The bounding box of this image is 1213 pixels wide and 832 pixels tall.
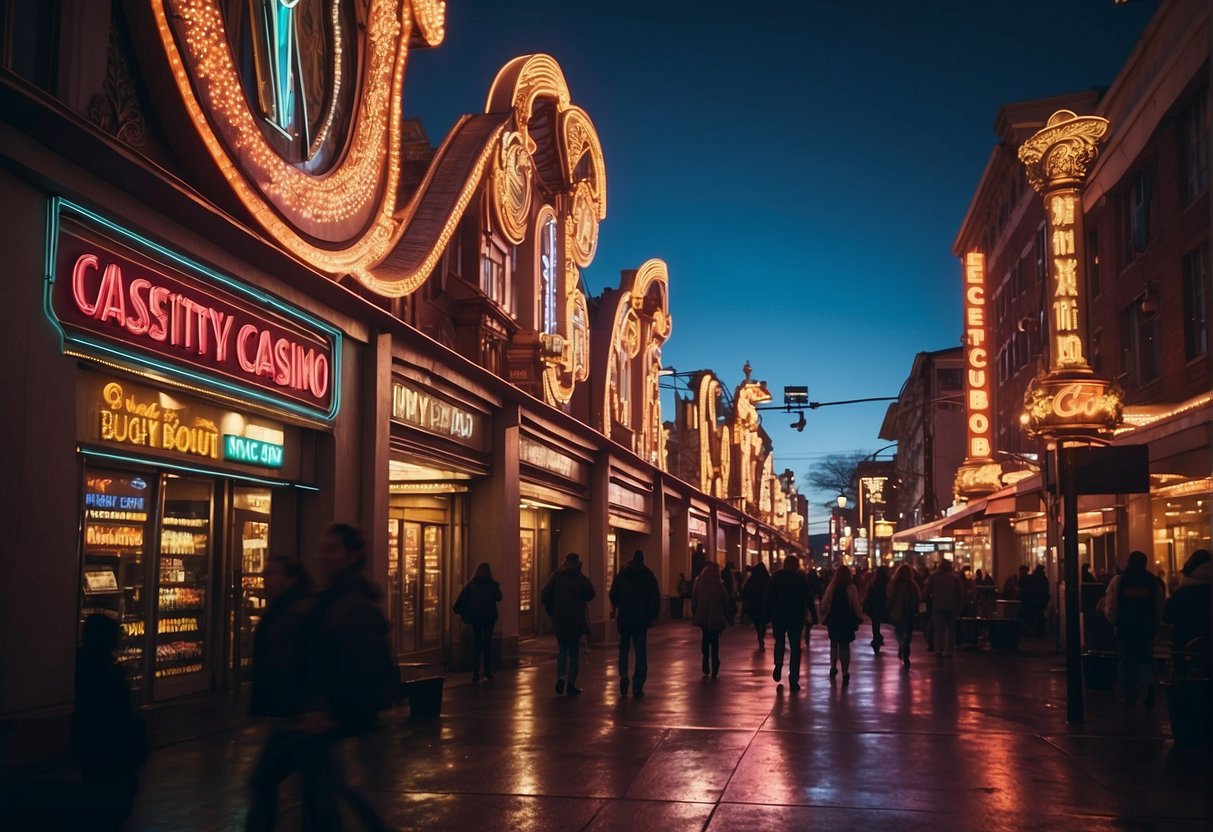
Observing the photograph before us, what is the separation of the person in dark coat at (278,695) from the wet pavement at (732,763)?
170 cm

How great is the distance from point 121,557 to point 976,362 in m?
33.9

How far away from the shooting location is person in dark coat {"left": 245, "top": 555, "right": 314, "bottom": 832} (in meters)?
6.15

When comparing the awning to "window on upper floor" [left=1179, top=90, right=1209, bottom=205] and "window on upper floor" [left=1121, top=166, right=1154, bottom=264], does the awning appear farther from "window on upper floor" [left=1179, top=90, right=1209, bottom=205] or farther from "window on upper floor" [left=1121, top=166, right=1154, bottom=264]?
"window on upper floor" [left=1179, top=90, right=1209, bottom=205]

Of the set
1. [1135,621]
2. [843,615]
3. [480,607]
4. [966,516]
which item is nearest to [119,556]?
[480,607]

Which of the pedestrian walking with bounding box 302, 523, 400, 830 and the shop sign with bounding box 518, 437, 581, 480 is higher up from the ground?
the shop sign with bounding box 518, 437, 581, 480

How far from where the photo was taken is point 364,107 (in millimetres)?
14914

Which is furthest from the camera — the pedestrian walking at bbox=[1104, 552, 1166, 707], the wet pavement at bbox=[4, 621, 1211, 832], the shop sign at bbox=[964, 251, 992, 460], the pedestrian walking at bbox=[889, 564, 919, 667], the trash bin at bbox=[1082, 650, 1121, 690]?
the shop sign at bbox=[964, 251, 992, 460]

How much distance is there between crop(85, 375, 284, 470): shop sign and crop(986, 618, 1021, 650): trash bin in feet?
52.3

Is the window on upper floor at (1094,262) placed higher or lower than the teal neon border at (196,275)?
higher

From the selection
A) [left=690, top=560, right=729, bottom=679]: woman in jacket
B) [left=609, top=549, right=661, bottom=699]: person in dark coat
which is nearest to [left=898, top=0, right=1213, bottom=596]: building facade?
[left=690, top=560, right=729, bottom=679]: woman in jacket

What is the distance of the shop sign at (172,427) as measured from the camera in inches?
410

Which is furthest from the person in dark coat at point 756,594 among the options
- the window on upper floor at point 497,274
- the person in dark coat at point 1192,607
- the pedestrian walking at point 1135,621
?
the person in dark coat at point 1192,607

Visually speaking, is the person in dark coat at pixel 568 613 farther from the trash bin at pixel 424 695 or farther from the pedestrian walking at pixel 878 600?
the pedestrian walking at pixel 878 600

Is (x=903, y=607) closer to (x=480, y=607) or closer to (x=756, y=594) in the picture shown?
(x=756, y=594)
